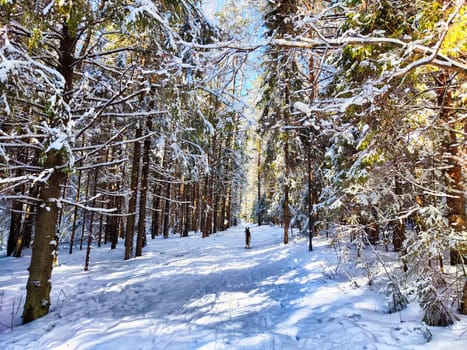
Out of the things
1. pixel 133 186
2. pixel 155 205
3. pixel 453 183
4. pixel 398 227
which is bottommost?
pixel 398 227

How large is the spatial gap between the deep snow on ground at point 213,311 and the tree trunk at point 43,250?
1.00 ft

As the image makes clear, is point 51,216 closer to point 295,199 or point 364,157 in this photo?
point 364,157

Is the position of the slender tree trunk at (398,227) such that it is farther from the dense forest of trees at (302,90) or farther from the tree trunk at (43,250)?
the tree trunk at (43,250)

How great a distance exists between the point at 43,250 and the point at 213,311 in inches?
148

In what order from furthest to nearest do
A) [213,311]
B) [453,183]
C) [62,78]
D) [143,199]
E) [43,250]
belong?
[143,199] → [213,311] → [43,250] → [453,183] → [62,78]

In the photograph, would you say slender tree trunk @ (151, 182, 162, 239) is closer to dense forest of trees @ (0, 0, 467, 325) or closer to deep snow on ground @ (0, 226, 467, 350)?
deep snow on ground @ (0, 226, 467, 350)

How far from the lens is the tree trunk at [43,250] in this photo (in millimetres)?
5605

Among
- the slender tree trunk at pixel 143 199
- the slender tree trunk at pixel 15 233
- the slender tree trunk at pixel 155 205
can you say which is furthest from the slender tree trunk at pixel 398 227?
the slender tree trunk at pixel 155 205

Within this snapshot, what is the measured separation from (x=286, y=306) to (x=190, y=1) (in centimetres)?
712

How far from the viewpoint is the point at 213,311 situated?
20.0 ft

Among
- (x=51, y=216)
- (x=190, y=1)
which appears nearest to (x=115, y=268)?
(x=51, y=216)

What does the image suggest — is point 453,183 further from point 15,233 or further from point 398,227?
point 15,233

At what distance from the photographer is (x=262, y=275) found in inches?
362

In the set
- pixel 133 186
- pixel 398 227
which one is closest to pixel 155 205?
pixel 133 186
